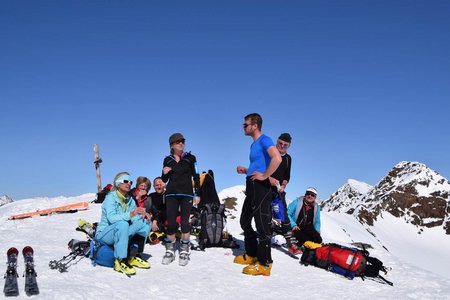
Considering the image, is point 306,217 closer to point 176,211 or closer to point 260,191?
point 260,191

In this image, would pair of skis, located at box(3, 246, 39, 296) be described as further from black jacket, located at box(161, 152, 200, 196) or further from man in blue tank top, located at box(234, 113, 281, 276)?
man in blue tank top, located at box(234, 113, 281, 276)

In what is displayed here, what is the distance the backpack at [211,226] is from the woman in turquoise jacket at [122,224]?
2.34 m

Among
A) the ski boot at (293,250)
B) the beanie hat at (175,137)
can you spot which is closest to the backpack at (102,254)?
the beanie hat at (175,137)

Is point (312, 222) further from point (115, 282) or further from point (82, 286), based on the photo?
point (82, 286)

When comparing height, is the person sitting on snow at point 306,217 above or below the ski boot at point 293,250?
above

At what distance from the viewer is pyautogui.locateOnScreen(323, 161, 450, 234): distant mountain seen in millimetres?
104812

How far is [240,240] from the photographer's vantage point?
11109mm

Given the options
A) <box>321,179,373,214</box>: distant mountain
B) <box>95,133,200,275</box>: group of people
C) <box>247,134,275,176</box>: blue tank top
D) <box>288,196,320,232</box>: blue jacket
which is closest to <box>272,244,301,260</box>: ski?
<box>288,196,320,232</box>: blue jacket

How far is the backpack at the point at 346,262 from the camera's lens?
746 centimetres

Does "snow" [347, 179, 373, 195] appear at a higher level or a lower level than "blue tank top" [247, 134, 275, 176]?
lower

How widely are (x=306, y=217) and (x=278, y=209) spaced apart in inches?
30.3

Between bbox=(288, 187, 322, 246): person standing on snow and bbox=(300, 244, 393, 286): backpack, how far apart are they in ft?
3.25

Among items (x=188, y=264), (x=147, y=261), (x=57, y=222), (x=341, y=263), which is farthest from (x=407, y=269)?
(x=57, y=222)

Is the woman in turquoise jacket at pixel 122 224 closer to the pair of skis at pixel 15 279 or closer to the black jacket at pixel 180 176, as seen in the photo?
the black jacket at pixel 180 176
